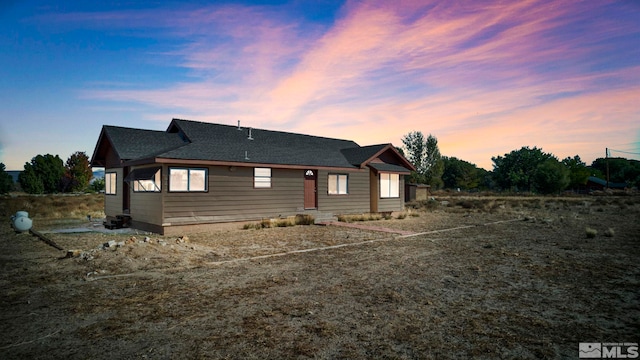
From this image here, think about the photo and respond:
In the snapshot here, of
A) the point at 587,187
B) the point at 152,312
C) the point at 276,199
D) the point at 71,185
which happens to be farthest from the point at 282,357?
the point at 587,187

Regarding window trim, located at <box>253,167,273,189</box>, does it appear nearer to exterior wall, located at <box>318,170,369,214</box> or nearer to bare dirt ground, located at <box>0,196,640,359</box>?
exterior wall, located at <box>318,170,369,214</box>

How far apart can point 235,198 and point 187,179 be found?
7.79ft

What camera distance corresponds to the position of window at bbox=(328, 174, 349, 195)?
20.1m

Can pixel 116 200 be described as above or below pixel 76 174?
below

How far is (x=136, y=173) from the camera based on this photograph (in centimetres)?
1496

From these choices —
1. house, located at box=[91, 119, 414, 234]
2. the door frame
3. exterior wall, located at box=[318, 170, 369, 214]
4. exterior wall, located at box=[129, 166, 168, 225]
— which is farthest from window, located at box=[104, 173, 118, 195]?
exterior wall, located at box=[318, 170, 369, 214]

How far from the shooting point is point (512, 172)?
235ft

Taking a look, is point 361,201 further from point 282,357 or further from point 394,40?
point 282,357

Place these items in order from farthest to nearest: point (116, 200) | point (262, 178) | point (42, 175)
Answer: point (42, 175)
point (116, 200)
point (262, 178)

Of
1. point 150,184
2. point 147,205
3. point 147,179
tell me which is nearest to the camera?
point 147,179

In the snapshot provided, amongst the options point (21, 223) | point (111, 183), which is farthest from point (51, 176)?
point (21, 223)

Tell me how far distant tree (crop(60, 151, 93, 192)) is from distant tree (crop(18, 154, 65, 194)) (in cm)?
122

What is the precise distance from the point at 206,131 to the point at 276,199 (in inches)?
215

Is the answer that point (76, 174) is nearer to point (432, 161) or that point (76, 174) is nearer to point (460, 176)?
point (432, 161)
